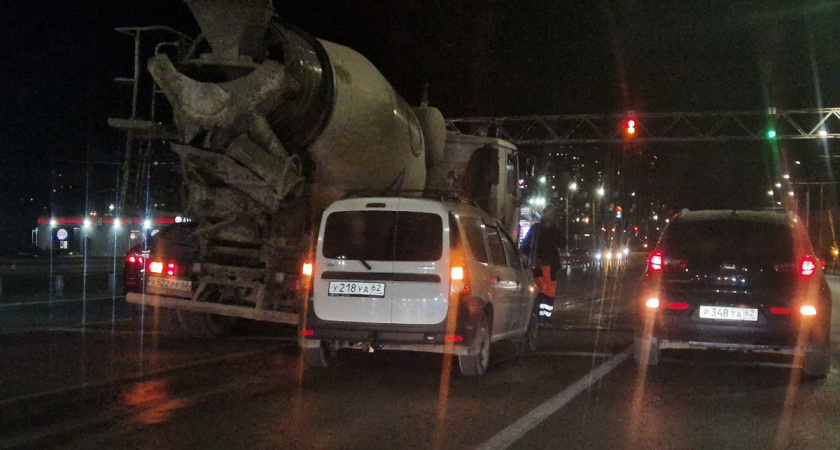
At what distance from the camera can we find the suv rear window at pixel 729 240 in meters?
9.56

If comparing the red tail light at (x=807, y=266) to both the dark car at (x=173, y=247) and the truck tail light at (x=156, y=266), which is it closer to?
the dark car at (x=173, y=247)

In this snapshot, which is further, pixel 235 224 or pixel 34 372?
pixel 235 224

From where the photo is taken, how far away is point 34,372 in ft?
29.7

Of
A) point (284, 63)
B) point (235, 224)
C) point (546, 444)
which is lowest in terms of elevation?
point (546, 444)

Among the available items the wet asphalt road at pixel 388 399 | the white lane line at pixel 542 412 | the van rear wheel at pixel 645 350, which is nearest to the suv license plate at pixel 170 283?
the wet asphalt road at pixel 388 399

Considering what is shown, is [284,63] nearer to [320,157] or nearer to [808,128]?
[320,157]

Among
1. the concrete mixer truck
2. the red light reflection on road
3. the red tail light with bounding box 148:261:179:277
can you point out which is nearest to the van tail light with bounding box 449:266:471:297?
the concrete mixer truck

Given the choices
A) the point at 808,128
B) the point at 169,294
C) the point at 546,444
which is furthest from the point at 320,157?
the point at 808,128

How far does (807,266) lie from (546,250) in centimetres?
497

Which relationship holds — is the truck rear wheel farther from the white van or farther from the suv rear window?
the suv rear window

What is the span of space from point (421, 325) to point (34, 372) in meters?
Answer: 3.82

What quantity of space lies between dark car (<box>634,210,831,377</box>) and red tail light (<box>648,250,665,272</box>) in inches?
0.5

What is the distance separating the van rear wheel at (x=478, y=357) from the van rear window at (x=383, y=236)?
3.23ft

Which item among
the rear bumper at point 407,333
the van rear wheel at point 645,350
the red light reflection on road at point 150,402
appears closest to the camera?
the red light reflection on road at point 150,402
